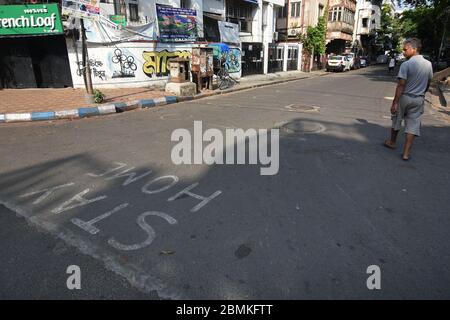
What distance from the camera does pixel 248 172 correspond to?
4.70 meters

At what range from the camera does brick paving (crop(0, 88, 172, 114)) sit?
9.47 metres

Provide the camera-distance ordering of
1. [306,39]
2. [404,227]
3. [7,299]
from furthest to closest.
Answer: [306,39], [404,227], [7,299]

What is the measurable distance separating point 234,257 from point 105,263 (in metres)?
1.15

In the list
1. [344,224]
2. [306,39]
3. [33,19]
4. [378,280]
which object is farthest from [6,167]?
[306,39]

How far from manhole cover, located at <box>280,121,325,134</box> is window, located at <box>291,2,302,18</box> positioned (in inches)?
1114

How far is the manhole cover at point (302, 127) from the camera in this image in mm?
7234

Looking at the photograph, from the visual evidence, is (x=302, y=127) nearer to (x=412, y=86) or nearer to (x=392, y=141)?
(x=392, y=141)

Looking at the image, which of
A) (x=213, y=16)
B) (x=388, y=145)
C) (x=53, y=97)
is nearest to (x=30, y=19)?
(x=53, y=97)

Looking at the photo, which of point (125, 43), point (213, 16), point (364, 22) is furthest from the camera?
point (364, 22)

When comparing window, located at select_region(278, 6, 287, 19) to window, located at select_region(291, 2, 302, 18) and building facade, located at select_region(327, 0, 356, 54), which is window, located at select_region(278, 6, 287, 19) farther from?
building facade, located at select_region(327, 0, 356, 54)

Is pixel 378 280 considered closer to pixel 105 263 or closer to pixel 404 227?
pixel 404 227

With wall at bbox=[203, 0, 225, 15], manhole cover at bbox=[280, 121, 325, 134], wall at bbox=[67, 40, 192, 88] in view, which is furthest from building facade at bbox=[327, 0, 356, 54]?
manhole cover at bbox=[280, 121, 325, 134]

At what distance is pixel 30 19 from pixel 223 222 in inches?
518

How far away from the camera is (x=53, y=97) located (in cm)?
1130
